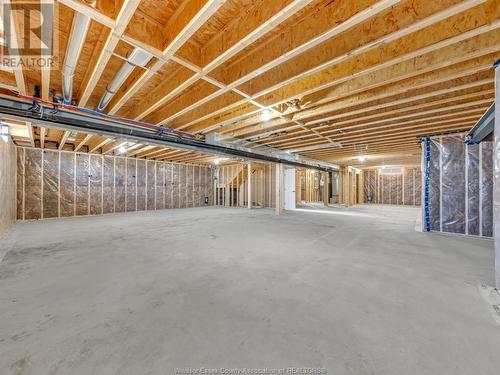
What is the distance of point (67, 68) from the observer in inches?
89.6

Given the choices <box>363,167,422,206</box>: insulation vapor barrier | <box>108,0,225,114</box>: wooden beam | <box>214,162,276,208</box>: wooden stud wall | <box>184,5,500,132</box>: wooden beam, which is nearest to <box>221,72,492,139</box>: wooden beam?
<box>184,5,500,132</box>: wooden beam

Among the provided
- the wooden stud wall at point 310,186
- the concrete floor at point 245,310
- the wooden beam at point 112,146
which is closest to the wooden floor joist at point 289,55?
the concrete floor at point 245,310

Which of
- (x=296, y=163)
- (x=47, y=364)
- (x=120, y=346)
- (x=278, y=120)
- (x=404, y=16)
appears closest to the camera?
(x=47, y=364)

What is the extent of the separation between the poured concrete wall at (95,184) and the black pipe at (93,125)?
186 inches

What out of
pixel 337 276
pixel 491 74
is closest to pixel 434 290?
pixel 337 276

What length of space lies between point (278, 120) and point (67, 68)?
3.10 metres

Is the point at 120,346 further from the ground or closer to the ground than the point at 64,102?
closer to the ground

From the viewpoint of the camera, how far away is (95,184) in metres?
7.63

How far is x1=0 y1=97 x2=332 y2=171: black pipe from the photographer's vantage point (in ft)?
9.48

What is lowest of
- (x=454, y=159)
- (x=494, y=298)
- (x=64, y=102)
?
(x=494, y=298)

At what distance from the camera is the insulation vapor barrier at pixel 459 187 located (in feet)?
14.1

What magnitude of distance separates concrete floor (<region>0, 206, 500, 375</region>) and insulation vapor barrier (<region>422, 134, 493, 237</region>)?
1.57m

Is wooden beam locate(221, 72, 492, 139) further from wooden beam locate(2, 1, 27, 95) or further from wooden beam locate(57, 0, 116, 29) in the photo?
wooden beam locate(2, 1, 27, 95)

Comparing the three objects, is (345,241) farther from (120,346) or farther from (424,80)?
(120,346)
